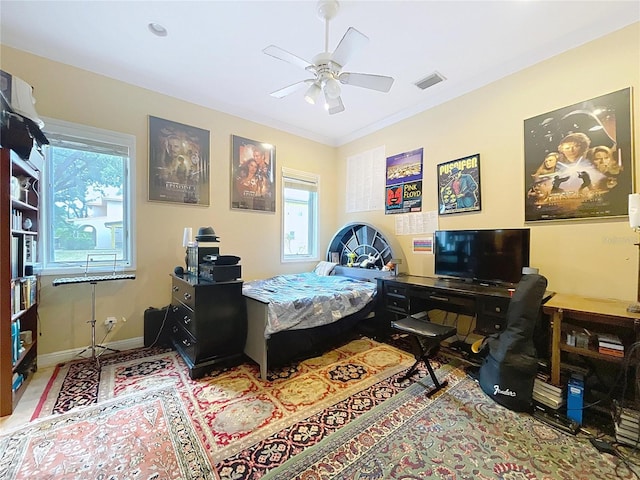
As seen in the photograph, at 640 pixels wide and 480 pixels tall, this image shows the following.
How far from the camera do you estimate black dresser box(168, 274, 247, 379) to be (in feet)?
7.68

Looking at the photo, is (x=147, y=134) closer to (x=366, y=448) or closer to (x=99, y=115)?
(x=99, y=115)

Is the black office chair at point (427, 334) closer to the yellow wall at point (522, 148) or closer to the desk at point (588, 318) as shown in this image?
the desk at point (588, 318)

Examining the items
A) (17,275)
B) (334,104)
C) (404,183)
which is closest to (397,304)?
(404,183)

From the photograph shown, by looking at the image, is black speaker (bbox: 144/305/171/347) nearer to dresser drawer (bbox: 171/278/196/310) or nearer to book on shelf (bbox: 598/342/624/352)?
dresser drawer (bbox: 171/278/196/310)

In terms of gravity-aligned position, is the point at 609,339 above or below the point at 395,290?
below

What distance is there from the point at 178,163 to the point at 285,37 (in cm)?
193

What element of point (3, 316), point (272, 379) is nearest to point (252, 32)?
point (3, 316)

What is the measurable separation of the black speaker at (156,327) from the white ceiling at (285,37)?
8.75ft

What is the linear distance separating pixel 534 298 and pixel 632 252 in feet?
3.42

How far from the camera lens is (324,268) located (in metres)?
4.30

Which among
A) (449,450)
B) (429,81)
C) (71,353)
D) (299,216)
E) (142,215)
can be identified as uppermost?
(429,81)

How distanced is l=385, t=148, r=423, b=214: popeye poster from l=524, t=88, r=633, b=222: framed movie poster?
4.01 feet

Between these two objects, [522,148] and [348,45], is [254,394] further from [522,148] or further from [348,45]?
[522,148]

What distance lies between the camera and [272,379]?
2342 mm
